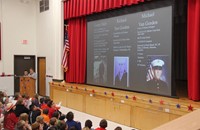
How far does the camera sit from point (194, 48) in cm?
517

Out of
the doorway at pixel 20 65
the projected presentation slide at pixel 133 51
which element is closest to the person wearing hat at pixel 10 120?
the projected presentation slide at pixel 133 51

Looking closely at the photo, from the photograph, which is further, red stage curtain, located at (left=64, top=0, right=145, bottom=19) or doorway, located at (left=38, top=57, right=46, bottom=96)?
doorway, located at (left=38, top=57, right=46, bottom=96)

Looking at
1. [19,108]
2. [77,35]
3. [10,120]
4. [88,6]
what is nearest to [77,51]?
[77,35]

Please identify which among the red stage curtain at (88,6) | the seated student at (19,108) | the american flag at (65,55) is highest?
the red stage curtain at (88,6)

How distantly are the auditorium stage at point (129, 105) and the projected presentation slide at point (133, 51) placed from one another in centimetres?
39

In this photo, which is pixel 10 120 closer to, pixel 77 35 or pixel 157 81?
pixel 157 81

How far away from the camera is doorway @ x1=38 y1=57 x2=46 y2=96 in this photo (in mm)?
10633

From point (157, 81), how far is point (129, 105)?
91cm

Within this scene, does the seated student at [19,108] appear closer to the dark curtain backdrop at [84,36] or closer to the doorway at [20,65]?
the dark curtain backdrop at [84,36]

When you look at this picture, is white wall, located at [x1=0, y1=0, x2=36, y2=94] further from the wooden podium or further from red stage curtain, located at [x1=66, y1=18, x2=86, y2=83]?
red stage curtain, located at [x1=66, y1=18, x2=86, y2=83]

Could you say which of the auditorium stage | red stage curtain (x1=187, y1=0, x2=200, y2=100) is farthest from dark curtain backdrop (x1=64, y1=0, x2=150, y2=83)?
red stage curtain (x1=187, y1=0, x2=200, y2=100)

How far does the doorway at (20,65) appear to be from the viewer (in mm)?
10617

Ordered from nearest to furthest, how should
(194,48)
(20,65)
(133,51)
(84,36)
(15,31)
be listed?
(194,48) → (133,51) → (84,36) → (15,31) → (20,65)

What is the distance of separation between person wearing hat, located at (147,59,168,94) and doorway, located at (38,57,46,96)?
5.99 m
